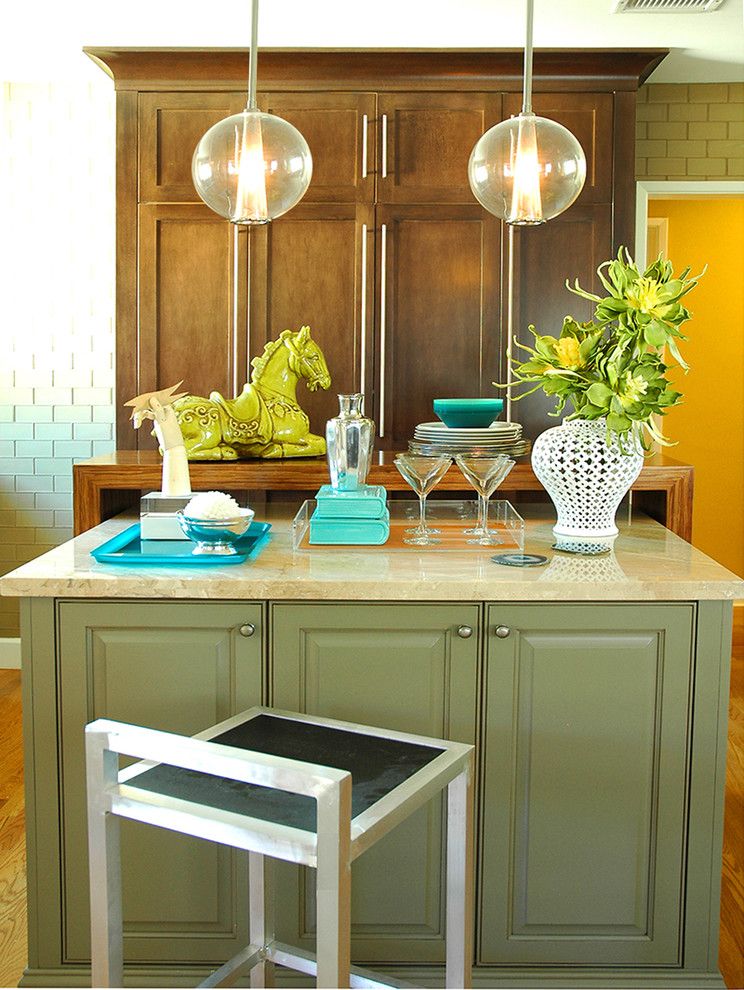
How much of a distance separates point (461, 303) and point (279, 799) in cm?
303

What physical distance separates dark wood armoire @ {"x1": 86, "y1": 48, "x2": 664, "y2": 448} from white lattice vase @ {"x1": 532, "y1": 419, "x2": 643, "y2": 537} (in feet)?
5.98

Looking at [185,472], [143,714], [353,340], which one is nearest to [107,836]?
[143,714]

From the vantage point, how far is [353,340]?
4430 mm

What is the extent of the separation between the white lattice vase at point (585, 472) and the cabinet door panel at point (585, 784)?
0.39 meters

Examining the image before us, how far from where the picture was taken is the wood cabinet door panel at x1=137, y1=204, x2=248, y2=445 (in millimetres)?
4398

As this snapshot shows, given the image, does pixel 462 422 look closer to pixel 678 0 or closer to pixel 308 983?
pixel 308 983

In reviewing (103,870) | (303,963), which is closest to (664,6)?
(303,963)

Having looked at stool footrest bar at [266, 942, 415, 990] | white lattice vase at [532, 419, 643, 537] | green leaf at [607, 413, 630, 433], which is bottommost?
stool footrest bar at [266, 942, 415, 990]

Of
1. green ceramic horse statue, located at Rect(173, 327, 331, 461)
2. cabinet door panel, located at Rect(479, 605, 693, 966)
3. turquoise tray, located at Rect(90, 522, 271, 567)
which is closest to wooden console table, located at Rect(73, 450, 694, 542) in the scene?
green ceramic horse statue, located at Rect(173, 327, 331, 461)

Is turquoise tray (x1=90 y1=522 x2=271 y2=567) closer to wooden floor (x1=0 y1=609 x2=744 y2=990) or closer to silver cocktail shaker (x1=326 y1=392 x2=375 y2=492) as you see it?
silver cocktail shaker (x1=326 y1=392 x2=375 y2=492)

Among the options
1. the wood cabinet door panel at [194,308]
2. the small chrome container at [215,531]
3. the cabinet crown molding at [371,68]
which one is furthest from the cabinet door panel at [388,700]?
the cabinet crown molding at [371,68]

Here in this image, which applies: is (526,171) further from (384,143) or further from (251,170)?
(384,143)

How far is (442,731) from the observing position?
2.30 m

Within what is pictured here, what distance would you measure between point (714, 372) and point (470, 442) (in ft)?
13.6
